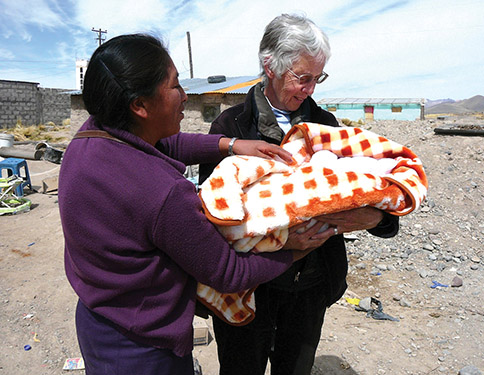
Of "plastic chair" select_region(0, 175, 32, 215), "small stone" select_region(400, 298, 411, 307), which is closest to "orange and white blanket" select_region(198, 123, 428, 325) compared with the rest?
"small stone" select_region(400, 298, 411, 307)

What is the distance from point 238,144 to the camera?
1.75 metres

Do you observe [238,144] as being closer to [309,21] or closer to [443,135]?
[309,21]

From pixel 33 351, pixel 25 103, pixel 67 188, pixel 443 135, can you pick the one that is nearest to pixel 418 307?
pixel 33 351

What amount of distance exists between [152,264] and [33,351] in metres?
3.10

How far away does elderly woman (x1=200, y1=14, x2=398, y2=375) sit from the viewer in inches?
73.8

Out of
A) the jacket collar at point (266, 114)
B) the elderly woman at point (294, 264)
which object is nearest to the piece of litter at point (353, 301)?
the elderly woman at point (294, 264)

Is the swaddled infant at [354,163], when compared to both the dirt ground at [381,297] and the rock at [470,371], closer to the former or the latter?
the dirt ground at [381,297]

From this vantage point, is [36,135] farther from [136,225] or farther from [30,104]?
[136,225]

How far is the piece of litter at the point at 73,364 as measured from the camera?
10.7ft

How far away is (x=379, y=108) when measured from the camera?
100ft

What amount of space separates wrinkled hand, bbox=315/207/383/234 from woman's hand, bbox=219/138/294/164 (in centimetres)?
30

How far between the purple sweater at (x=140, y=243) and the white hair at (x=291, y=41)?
903 mm

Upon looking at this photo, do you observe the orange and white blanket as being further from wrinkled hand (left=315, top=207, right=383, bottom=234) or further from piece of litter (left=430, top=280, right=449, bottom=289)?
piece of litter (left=430, top=280, right=449, bottom=289)

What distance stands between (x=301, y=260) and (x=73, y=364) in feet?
8.20
